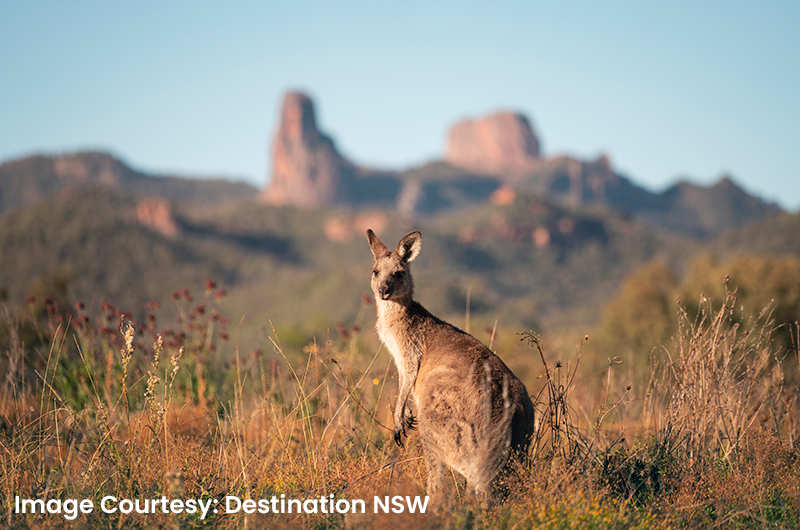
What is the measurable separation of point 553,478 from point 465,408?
76 cm

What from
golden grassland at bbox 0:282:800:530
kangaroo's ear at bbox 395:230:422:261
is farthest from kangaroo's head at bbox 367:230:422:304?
golden grassland at bbox 0:282:800:530

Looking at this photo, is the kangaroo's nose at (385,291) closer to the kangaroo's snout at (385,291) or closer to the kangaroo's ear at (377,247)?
the kangaroo's snout at (385,291)

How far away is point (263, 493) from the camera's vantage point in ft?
13.7

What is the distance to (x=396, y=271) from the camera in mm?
5180

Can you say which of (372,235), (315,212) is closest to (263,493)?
(372,235)

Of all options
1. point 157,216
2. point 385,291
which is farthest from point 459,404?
point 157,216

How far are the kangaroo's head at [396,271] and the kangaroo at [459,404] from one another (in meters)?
0.03

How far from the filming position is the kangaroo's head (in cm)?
508

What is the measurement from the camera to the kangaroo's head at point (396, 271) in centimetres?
508

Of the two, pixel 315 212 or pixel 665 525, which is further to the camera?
pixel 315 212

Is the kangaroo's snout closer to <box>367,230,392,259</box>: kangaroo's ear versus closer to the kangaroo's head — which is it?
the kangaroo's head

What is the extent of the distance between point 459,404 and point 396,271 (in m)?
1.43

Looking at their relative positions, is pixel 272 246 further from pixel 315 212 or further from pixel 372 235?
pixel 372 235

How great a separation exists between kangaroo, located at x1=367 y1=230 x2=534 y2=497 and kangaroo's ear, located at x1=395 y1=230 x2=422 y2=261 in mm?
336
